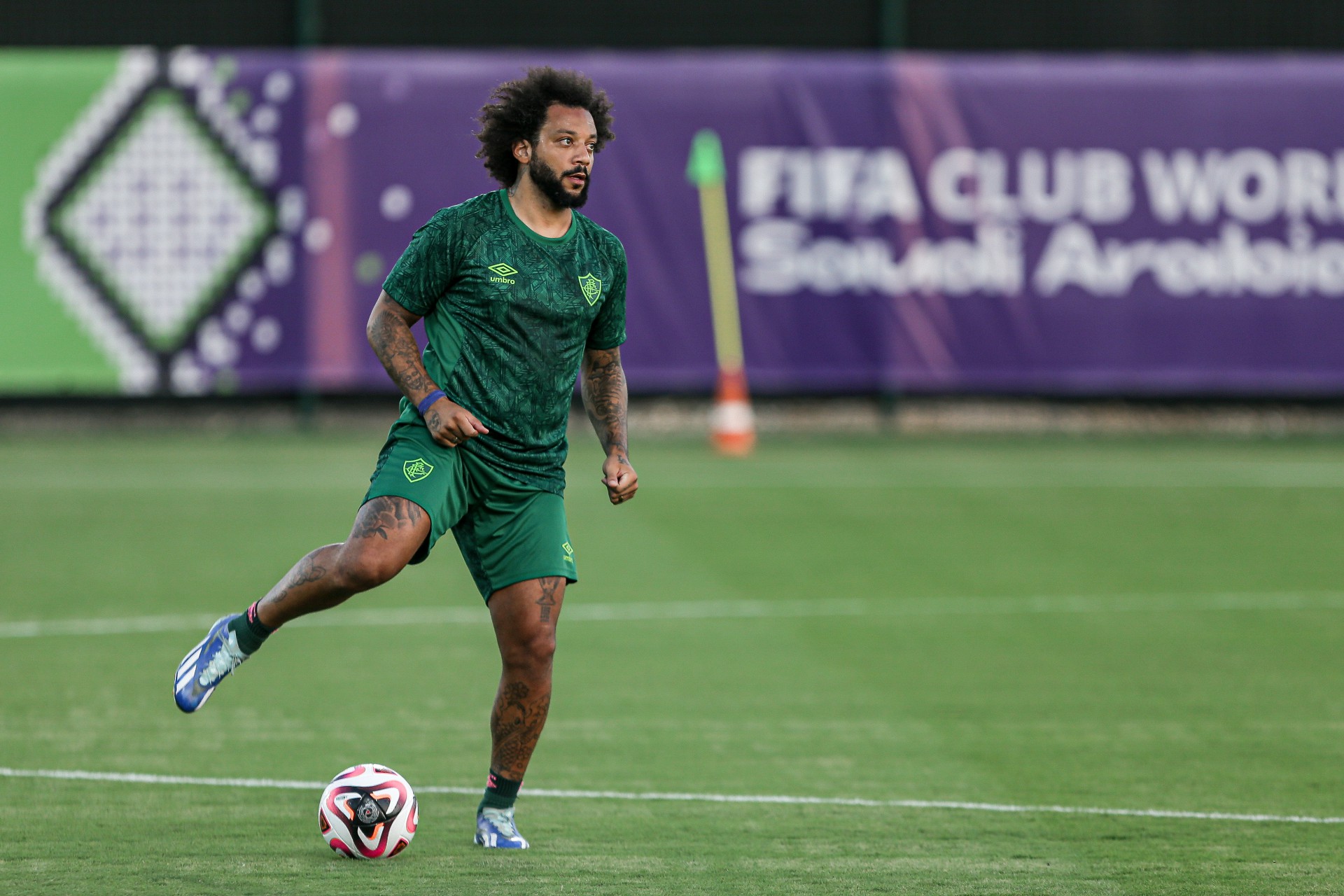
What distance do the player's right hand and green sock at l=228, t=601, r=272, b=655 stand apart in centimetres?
76

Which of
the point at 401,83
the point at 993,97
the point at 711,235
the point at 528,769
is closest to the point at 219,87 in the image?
the point at 401,83

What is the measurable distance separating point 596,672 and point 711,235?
437 inches

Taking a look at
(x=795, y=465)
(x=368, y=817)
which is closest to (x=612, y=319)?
(x=368, y=817)

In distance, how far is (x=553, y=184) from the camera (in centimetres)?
570

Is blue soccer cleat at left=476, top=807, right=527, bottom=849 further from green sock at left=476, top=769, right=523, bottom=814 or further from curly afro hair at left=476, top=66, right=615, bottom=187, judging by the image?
curly afro hair at left=476, top=66, right=615, bottom=187

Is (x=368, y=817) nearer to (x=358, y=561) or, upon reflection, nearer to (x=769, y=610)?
(x=358, y=561)

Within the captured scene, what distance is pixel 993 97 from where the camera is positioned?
19.8 m

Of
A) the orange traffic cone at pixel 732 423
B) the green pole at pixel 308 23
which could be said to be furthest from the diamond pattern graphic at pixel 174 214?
the orange traffic cone at pixel 732 423

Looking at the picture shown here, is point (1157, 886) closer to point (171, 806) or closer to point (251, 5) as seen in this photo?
point (171, 806)

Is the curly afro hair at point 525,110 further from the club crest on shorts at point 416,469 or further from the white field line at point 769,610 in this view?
the white field line at point 769,610

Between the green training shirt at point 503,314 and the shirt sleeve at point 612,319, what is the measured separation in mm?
93

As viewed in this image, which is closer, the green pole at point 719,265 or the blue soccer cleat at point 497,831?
the blue soccer cleat at point 497,831

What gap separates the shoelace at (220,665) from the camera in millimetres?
5680

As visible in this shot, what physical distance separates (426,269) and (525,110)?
0.58 metres
